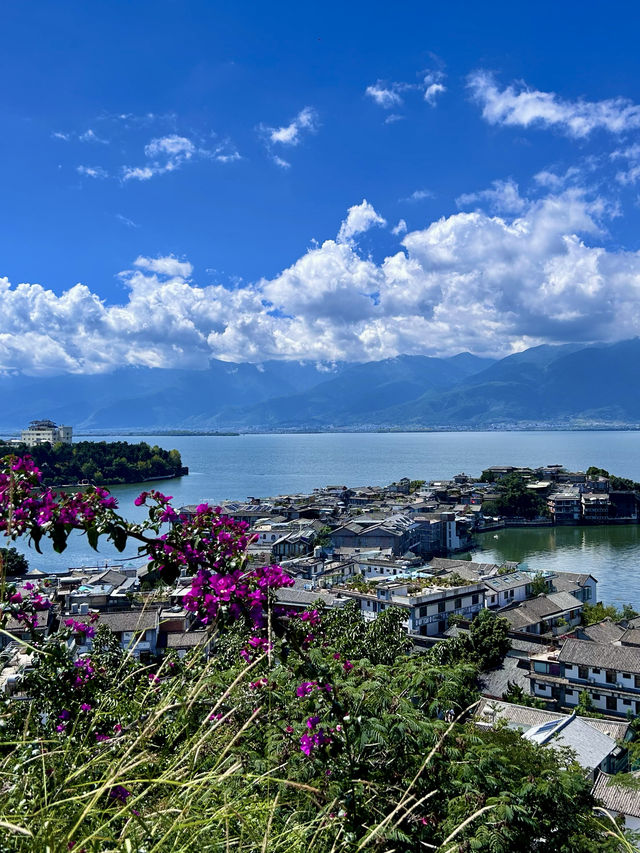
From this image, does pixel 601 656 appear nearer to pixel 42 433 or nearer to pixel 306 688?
pixel 306 688

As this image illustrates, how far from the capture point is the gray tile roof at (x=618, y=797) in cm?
601

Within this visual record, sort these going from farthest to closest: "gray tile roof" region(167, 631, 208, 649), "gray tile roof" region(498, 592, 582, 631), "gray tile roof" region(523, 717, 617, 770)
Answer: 1. "gray tile roof" region(498, 592, 582, 631)
2. "gray tile roof" region(167, 631, 208, 649)
3. "gray tile roof" region(523, 717, 617, 770)

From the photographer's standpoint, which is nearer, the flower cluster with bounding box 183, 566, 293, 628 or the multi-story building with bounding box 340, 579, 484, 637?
the flower cluster with bounding box 183, 566, 293, 628

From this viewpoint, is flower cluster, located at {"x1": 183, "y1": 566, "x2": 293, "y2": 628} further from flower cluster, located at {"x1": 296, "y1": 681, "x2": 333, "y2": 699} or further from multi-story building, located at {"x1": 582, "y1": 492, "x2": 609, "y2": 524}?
multi-story building, located at {"x1": 582, "y1": 492, "x2": 609, "y2": 524}

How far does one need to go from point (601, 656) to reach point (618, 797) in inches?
148

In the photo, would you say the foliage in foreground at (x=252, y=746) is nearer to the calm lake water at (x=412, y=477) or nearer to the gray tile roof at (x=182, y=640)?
the calm lake water at (x=412, y=477)

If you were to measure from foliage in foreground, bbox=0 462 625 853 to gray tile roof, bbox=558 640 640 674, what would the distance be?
8.27 meters

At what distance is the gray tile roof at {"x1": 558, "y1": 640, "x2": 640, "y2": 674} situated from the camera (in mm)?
9477

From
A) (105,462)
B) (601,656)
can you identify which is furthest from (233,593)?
(105,462)

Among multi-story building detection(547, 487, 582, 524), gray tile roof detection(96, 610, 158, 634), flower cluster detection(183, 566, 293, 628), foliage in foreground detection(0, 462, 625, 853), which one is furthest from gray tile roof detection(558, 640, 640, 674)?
multi-story building detection(547, 487, 582, 524)

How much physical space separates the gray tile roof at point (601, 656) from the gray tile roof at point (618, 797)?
3.20 metres

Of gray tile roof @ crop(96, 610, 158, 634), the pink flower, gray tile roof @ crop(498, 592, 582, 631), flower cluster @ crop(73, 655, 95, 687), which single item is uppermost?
the pink flower

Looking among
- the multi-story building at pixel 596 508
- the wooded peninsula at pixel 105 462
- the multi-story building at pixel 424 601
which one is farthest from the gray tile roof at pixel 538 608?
the wooded peninsula at pixel 105 462

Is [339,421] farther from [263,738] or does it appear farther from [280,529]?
[263,738]
